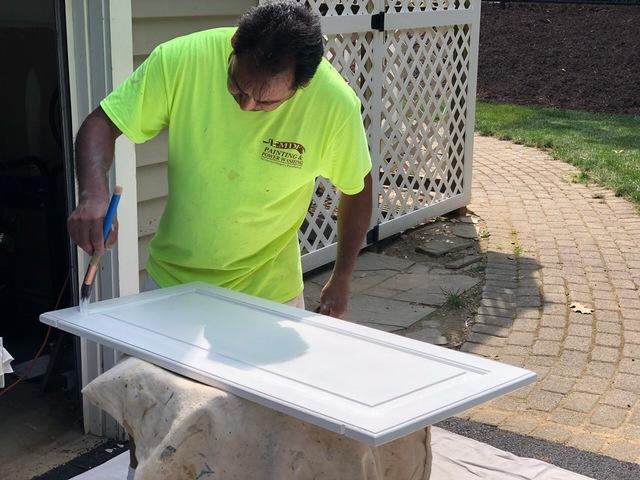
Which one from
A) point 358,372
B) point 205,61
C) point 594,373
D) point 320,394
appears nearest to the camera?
point 320,394

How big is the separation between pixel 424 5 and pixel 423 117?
33.1 inches

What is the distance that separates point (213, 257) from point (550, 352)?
9.09 feet

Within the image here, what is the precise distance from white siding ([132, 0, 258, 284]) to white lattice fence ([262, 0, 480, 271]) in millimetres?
1576

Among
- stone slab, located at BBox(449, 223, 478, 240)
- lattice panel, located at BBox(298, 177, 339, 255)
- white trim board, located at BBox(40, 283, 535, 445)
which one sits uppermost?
white trim board, located at BBox(40, 283, 535, 445)

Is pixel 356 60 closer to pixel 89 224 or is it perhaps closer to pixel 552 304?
pixel 552 304

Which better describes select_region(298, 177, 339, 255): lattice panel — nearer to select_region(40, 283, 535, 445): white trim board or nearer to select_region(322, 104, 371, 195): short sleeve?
select_region(322, 104, 371, 195): short sleeve

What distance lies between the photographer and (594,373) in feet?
15.9

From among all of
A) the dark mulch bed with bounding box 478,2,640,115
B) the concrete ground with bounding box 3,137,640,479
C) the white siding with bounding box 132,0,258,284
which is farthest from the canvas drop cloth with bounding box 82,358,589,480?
the dark mulch bed with bounding box 478,2,640,115

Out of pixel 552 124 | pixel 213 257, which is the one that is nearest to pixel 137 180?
pixel 213 257

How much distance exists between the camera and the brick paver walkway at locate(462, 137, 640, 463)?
4.40 m

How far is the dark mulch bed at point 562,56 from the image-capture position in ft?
46.4

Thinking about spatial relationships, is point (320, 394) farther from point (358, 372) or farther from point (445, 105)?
point (445, 105)

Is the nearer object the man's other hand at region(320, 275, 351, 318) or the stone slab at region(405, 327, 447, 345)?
the man's other hand at region(320, 275, 351, 318)

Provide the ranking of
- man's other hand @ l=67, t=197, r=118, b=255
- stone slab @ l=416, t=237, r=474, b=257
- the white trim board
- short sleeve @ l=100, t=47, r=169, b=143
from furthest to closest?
stone slab @ l=416, t=237, r=474, b=257
short sleeve @ l=100, t=47, r=169, b=143
man's other hand @ l=67, t=197, r=118, b=255
the white trim board
